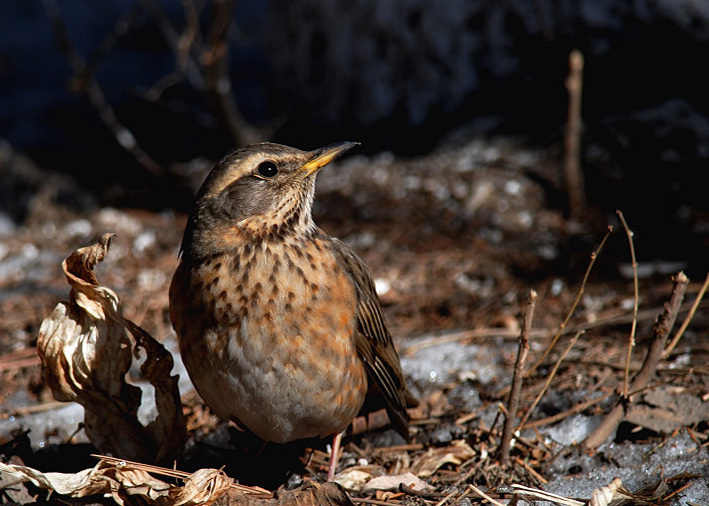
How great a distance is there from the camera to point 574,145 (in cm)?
594

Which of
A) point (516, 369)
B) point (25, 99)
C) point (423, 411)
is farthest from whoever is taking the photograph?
point (25, 99)

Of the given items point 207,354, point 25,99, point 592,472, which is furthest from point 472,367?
point 25,99

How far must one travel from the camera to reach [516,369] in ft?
10.5

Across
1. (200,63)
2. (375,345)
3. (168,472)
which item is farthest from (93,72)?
(168,472)

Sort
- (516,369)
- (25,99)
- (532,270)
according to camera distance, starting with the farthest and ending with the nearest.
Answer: (25,99) → (532,270) → (516,369)

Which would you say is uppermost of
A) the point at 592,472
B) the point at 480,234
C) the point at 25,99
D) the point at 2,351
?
the point at 25,99

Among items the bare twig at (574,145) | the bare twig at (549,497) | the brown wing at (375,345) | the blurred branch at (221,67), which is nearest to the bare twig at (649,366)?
the bare twig at (549,497)

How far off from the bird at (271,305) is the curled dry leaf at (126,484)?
1.42 ft

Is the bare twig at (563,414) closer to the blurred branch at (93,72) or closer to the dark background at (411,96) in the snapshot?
the dark background at (411,96)

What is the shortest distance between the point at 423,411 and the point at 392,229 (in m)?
2.46

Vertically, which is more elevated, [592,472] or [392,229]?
[392,229]

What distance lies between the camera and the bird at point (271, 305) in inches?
127

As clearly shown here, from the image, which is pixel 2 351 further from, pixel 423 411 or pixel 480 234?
pixel 480 234

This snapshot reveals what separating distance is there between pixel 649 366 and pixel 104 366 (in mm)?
2314
